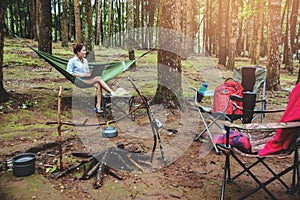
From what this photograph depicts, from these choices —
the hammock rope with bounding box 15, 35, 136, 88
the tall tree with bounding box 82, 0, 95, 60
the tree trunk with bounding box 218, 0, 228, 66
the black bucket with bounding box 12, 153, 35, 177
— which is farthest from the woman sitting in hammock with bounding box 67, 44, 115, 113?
the tree trunk with bounding box 218, 0, 228, 66

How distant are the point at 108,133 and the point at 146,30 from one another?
1992 centimetres

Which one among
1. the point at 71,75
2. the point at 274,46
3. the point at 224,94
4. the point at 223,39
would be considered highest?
the point at 223,39

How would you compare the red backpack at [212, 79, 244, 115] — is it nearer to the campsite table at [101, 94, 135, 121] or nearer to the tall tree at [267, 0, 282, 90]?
the campsite table at [101, 94, 135, 121]

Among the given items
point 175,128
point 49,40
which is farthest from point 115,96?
point 49,40

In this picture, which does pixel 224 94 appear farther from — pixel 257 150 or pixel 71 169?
pixel 71 169

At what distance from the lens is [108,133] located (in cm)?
278

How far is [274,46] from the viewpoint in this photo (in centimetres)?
624

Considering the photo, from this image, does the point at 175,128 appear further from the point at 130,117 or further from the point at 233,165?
the point at 233,165

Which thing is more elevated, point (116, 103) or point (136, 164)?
point (116, 103)

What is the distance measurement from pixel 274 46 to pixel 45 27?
6082mm

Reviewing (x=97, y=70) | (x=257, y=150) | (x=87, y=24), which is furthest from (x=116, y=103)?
(x=87, y=24)

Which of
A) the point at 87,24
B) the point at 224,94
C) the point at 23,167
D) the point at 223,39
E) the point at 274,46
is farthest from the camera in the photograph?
the point at 223,39

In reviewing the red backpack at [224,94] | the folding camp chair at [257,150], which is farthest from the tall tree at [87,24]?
the folding camp chair at [257,150]

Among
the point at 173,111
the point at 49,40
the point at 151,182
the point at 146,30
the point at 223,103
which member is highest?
the point at 146,30
